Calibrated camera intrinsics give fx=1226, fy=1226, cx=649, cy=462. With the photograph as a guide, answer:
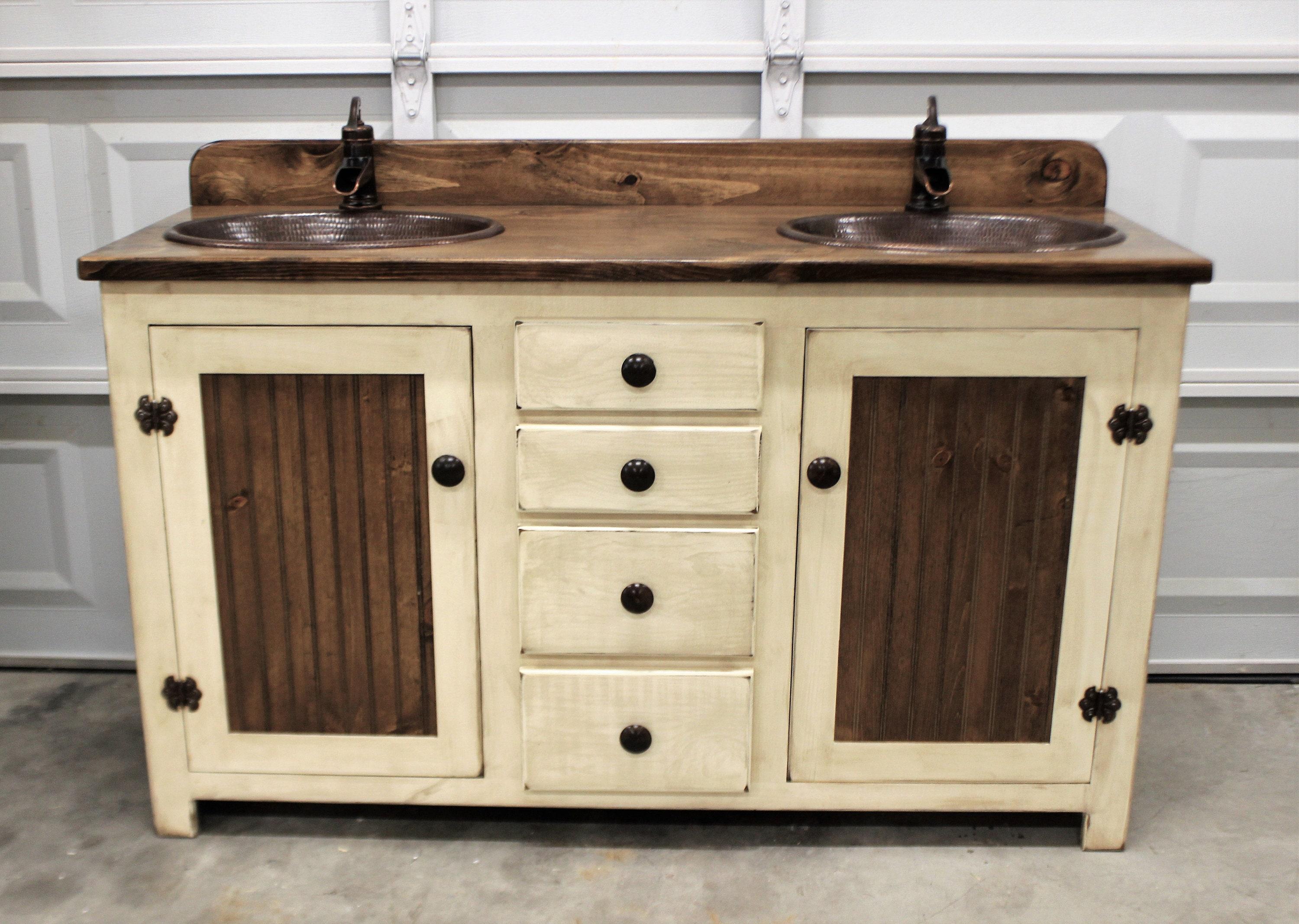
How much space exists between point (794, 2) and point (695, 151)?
1.06 ft

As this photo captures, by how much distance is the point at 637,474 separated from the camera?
1741 millimetres

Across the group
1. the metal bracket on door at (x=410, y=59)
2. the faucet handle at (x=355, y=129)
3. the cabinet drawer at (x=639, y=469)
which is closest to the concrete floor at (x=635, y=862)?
the cabinet drawer at (x=639, y=469)

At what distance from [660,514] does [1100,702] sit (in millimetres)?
731

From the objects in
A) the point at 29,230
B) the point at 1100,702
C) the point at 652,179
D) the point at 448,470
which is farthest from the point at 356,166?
the point at 1100,702

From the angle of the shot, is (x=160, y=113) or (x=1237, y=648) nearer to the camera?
(x=160, y=113)

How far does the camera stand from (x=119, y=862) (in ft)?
6.22

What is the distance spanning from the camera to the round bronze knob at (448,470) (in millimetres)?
1754

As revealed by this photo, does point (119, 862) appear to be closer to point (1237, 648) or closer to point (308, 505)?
point (308, 505)

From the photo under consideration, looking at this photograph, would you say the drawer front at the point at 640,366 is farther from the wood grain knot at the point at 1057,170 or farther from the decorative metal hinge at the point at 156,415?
the wood grain knot at the point at 1057,170

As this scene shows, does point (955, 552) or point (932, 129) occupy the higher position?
point (932, 129)

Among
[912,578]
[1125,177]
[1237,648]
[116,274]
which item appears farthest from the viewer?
[1237,648]

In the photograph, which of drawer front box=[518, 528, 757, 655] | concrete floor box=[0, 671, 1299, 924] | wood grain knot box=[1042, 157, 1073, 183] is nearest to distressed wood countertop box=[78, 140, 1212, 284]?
wood grain knot box=[1042, 157, 1073, 183]

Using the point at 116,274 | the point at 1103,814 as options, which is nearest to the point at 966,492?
the point at 1103,814

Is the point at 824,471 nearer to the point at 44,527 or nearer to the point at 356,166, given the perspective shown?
the point at 356,166
